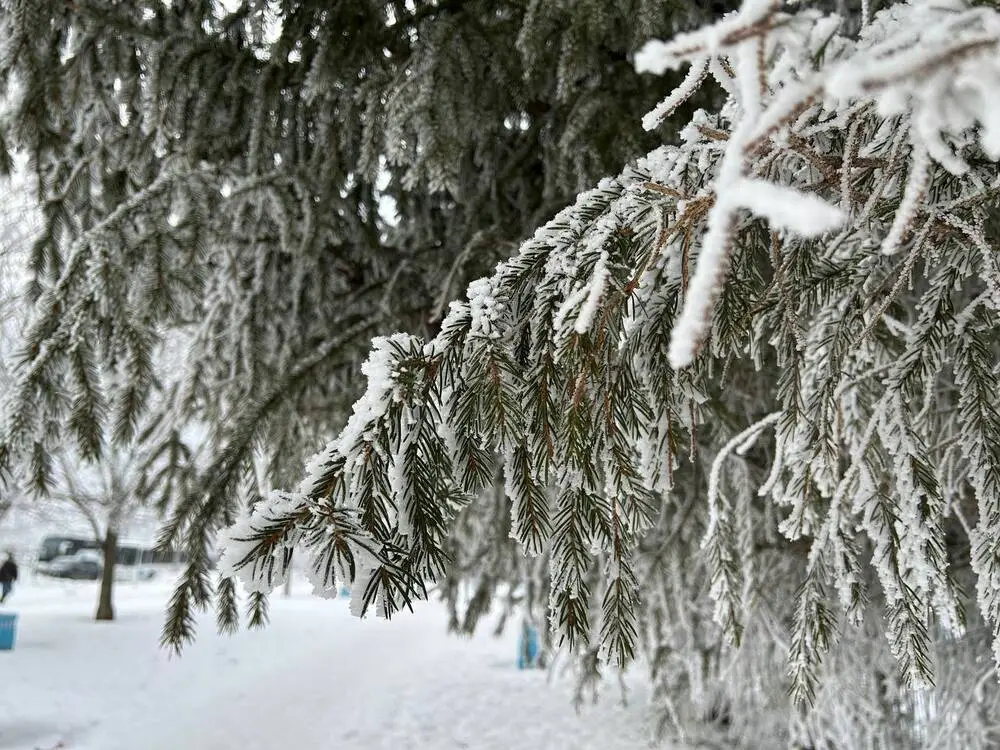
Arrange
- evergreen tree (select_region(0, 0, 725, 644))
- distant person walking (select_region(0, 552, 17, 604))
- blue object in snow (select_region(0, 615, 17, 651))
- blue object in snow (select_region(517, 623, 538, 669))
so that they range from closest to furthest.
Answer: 1. evergreen tree (select_region(0, 0, 725, 644))
2. blue object in snow (select_region(517, 623, 538, 669))
3. blue object in snow (select_region(0, 615, 17, 651))
4. distant person walking (select_region(0, 552, 17, 604))

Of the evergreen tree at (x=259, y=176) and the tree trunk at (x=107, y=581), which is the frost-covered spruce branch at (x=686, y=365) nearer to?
the evergreen tree at (x=259, y=176)

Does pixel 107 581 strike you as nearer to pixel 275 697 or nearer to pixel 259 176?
pixel 275 697

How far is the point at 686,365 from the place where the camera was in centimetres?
86

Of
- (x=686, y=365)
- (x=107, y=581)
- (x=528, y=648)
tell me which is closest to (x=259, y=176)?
(x=686, y=365)

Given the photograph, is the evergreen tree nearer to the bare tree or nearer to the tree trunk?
the bare tree

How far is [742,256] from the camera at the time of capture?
1033 mm

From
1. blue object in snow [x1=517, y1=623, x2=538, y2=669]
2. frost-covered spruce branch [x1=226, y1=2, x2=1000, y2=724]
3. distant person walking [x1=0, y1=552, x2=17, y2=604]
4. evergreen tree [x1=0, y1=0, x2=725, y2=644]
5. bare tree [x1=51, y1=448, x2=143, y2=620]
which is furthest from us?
distant person walking [x1=0, y1=552, x2=17, y2=604]

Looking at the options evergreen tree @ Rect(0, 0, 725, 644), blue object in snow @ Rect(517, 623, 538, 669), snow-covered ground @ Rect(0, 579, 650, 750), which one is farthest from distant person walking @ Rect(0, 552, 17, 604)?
evergreen tree @ Rect(0, 0, 725, 644)

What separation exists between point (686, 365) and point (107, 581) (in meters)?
12.8

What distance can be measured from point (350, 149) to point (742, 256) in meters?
1.80

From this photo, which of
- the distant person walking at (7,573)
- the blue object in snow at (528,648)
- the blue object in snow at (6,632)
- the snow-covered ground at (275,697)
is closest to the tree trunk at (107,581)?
the snow-covered ground at (275,697)

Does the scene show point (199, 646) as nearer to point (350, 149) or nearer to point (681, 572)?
point (681, 572)

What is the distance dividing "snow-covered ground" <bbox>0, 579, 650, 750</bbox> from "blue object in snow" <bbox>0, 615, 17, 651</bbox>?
5.4 inches

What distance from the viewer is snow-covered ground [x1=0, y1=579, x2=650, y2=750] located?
569 cm
